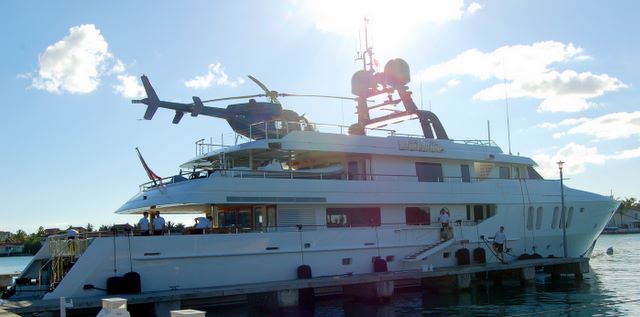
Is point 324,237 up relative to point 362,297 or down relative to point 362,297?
up

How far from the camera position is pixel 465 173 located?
23.3m

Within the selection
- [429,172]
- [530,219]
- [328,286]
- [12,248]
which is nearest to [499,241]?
[530,219]

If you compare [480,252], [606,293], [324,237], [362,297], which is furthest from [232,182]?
[606,293]

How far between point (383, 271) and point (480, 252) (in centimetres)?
446

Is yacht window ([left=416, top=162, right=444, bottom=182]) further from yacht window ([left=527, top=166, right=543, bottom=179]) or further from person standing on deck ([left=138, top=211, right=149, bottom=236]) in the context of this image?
person standing on deck ([left=138, top=211, right=149, bottom=236])

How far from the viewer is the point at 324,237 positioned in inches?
724

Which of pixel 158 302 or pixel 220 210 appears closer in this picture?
pixel 158 302

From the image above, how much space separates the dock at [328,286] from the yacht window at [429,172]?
3361 millimetres

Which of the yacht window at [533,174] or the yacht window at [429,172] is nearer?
the yacht window at [429,172]

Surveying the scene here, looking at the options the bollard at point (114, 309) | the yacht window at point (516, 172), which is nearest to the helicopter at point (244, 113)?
the yacht window at point (516, 172)

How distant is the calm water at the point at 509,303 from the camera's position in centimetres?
1580

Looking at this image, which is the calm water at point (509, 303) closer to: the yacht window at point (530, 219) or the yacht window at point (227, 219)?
the yacht window at point (530, 219)

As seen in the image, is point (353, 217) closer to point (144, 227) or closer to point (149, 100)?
point (144, 227)

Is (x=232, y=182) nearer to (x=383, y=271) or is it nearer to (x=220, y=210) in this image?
(x=220, y=210)
